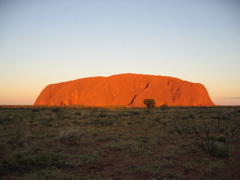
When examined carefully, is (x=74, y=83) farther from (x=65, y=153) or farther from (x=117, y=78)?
(x=65, y=153)

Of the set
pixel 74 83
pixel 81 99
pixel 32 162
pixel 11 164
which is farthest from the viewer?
pixel 74 83

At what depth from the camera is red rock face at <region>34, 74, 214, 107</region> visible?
71.2 m

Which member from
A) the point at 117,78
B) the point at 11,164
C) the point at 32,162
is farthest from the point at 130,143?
the point at 117,78

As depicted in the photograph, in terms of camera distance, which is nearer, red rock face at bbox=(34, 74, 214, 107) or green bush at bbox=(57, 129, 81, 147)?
green bush at bbox=(57, 129, 81, 147)

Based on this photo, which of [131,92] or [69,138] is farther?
[131,92]

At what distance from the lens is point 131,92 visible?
75812 mm

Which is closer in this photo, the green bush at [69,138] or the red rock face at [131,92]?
the green bush at [69,138]

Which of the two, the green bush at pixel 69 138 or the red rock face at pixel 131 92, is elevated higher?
the red rock face at pixel 131 92

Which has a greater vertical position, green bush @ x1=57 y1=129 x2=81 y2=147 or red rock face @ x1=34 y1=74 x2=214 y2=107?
red rock face @ x1=34 y1=74 x2=214 y2=107

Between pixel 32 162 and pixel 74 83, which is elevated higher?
pixel 74 83

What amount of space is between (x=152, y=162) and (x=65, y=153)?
10.1 feet

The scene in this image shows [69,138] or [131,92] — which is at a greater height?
[131,92]

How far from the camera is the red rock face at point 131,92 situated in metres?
71.2

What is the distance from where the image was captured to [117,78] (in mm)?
82062
